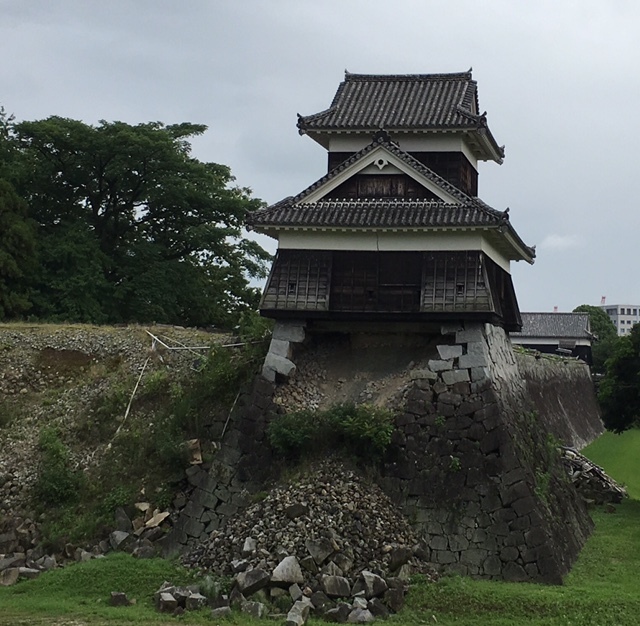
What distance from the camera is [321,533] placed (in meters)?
16.0

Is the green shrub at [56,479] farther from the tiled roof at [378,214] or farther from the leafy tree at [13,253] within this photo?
the leafy tree at [13,253]

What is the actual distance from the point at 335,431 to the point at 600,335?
6429cm

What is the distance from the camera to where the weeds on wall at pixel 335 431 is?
59.7 ft

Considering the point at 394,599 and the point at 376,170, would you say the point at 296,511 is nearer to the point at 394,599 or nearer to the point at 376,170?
the point at 394,599

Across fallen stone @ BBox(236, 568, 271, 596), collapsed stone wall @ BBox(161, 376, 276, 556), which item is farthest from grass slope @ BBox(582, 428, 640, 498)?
fallen stone @ BBox(236, 568, 271, 596)

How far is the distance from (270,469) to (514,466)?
16.6 ft

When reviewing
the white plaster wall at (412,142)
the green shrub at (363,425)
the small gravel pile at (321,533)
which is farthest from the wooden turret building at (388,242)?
the small gravel pile at (321,533)

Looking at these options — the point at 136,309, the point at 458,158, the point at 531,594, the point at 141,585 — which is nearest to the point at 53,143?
the point at 136,309

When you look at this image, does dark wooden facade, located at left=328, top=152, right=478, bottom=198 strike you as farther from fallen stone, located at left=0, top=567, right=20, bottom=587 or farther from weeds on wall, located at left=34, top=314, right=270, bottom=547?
fallen stone, located at left=0, top=567, right=20, bottom=587

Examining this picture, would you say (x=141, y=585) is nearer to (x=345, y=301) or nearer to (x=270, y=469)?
(x=270, y=469)

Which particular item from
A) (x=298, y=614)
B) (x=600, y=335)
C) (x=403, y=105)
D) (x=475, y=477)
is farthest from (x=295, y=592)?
(x=600, y=335)

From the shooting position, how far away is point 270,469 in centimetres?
1886

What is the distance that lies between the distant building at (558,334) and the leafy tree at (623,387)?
1217 inches

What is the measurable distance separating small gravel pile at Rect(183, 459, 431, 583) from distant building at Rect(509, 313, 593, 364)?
4523 cm
